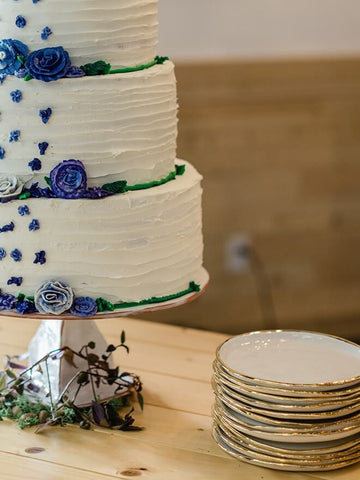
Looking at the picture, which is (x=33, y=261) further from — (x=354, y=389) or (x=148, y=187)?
(x=354, y=389)

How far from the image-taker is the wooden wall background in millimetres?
3562

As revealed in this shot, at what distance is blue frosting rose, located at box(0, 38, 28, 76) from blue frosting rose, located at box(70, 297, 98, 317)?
1.44 feet

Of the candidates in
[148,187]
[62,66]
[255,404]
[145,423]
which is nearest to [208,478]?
[255,404]

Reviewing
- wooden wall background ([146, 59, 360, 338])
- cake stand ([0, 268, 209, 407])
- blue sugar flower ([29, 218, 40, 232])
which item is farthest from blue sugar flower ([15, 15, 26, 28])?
wooden wall background ([146, 59, 360, 338])

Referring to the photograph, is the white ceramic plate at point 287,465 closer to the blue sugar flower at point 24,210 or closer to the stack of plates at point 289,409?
the stack of plates at point 289,409

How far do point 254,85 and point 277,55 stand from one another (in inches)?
6.6

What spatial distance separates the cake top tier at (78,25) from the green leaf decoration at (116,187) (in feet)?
0.73

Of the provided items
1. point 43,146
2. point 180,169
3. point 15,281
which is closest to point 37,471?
point 15,281

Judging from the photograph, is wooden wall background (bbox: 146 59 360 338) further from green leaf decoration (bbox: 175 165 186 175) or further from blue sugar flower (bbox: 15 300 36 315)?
blue sugar flower (bbox: 15 300 36 315)

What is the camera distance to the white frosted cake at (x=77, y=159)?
5.30ft

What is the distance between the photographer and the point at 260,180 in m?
3.69

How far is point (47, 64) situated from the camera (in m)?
1.58

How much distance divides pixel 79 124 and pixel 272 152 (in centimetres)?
213

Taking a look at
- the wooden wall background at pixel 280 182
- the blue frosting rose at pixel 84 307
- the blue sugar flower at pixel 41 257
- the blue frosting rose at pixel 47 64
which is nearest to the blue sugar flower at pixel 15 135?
the blue frosting rose at pixel 47 64
